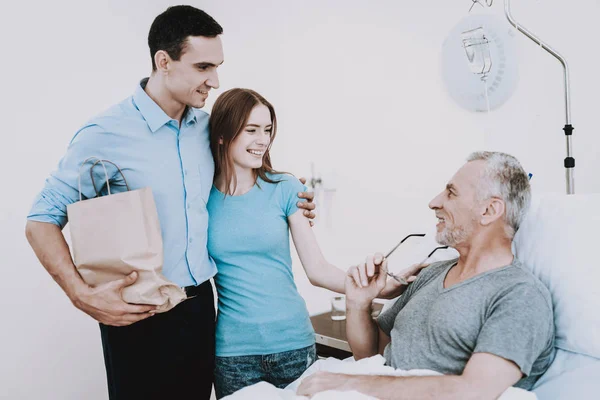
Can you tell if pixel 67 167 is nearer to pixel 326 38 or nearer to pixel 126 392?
pixel 126 392

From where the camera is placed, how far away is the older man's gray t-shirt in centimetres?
111

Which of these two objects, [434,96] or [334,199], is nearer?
[434,96]

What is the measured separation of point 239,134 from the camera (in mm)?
1569

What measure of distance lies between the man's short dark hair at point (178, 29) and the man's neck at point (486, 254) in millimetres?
872

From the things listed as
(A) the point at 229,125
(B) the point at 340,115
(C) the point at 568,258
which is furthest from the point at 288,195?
(B) the point at 340,115

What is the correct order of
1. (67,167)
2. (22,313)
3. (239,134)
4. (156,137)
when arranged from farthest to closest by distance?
(22,313)
(239,134)
(156,137)
(67,167)

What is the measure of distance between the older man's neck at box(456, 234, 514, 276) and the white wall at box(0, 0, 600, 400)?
2.27 feet

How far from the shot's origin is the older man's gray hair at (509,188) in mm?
1315

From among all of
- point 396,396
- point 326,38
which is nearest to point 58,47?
point 326,38

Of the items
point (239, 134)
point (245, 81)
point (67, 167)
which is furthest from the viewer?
point (245, 81)

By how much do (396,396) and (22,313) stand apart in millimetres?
1605

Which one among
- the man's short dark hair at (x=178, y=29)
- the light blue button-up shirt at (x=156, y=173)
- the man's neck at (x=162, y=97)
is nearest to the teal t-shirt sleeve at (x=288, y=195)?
the light blue button-up shirt at (x=156, y=173)

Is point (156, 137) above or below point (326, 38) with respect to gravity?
below

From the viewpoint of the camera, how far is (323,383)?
3.97 feet
